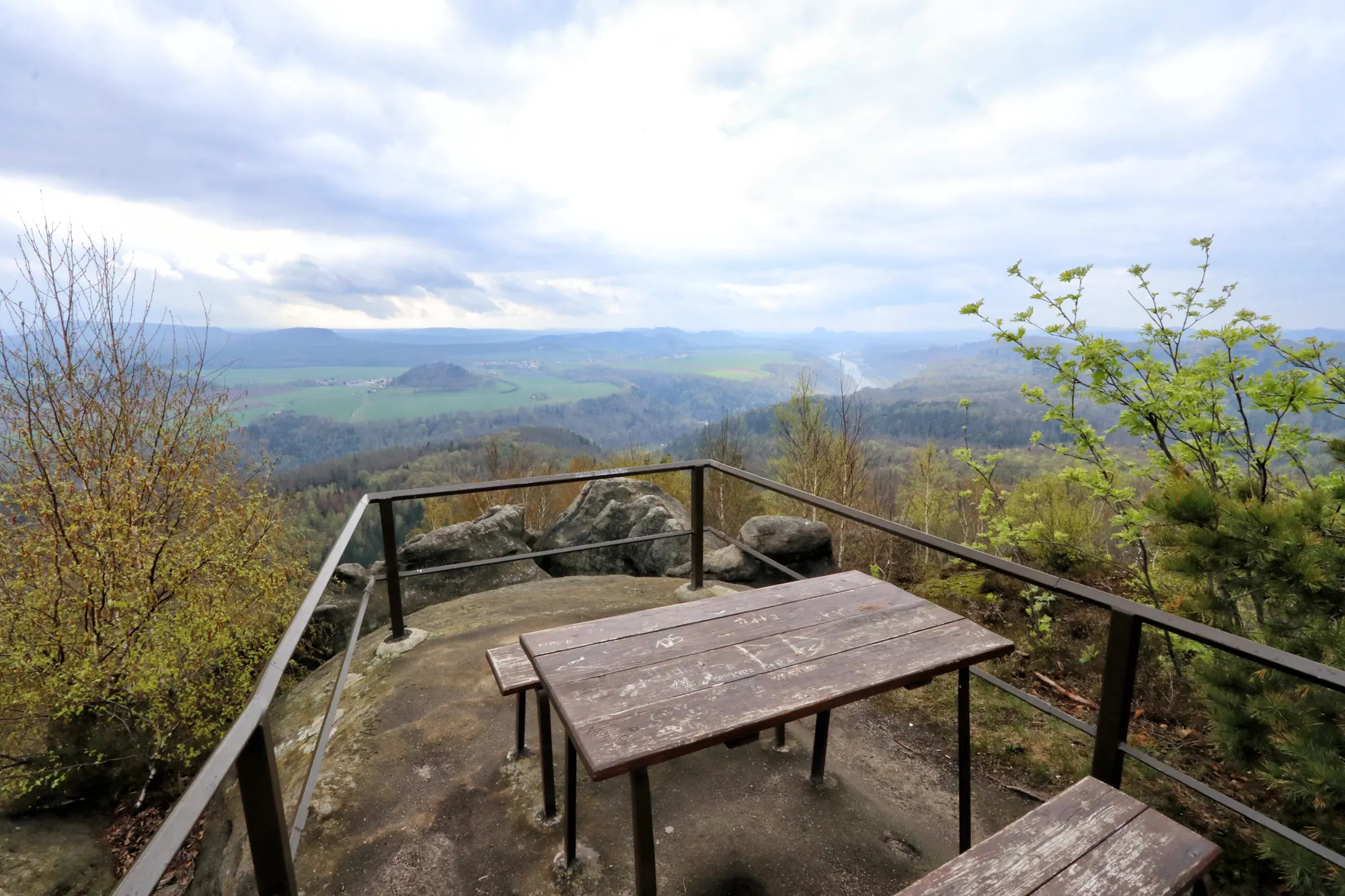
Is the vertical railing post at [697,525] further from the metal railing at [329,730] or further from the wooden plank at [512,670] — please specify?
the wooden plank at [512,670]

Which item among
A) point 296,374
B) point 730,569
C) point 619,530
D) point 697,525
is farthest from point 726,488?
point 296,374

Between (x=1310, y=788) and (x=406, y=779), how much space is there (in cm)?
297

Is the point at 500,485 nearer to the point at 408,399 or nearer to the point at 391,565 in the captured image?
the point at 391,565

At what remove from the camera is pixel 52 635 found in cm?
555

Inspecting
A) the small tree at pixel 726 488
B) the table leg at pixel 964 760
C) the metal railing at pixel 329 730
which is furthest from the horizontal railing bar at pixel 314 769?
the small tree at pixel 726 488

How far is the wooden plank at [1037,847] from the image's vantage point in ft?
4.04

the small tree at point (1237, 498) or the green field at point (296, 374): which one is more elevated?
the small tree at point (1237, 498)

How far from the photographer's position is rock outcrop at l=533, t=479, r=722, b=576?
6.90 m

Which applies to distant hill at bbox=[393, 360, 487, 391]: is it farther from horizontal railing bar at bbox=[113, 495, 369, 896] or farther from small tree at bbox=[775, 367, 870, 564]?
horizontal railing bar at bbox=[113, 495, 369, 896]

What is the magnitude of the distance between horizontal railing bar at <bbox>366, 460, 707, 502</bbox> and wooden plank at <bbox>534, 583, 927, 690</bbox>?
1.30 metres

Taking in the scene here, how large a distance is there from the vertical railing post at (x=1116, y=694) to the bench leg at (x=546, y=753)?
163cm

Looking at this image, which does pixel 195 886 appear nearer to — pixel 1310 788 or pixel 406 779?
pixel 406 779

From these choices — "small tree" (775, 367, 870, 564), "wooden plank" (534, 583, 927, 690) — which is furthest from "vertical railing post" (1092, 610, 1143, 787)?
"small tree" (775, 367, 870, 564)

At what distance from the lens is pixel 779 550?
708cm
